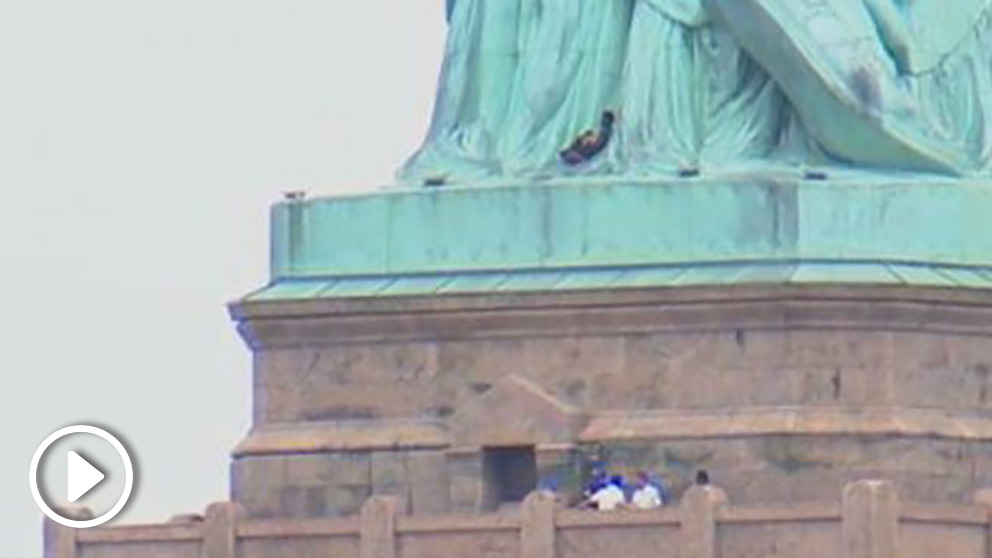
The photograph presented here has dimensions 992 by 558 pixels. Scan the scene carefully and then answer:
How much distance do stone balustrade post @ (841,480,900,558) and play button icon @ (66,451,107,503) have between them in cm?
1003

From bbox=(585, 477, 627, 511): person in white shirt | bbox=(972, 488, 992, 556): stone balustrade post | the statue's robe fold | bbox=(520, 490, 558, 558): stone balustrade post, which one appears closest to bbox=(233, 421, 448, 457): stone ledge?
bbox=(585, 477, 627, 511): person in white shirt

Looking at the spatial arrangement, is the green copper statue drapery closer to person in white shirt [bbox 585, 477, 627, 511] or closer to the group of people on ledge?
the group of people on ledge

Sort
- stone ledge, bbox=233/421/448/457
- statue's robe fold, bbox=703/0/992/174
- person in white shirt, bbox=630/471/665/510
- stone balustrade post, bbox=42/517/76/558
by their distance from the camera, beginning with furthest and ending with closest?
1. stone balustrade post, bbox=42/517/76/558
2. stone ledge, bbox=233/421/448/457
3. statue's robe fold, bbox=703/0/992/174
4. person in white shirt, bbox=630/471/665/510

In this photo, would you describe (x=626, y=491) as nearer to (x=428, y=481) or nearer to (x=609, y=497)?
(x=609, y=497)

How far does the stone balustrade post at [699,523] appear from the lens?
1599 inches

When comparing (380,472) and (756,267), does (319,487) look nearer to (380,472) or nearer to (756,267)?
(380,472)

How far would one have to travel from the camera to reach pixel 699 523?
40.6m

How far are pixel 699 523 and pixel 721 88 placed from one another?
4.53m

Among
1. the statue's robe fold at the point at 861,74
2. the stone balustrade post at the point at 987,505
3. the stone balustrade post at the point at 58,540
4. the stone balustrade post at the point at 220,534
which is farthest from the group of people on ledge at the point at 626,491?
the stone balustrade post at the point at 58,540

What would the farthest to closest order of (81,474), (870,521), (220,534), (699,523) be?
1. (220,534)
2. (699,523)
3. (870,521)
4. (81,474)

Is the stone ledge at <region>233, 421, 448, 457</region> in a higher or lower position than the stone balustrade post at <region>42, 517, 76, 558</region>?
higher

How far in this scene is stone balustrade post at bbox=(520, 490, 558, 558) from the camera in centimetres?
4131

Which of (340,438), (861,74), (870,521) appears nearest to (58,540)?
(340,438)

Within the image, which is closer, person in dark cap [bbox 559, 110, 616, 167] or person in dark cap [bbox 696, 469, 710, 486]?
person in dark cap [bbox 696, 469, 710, 486]
